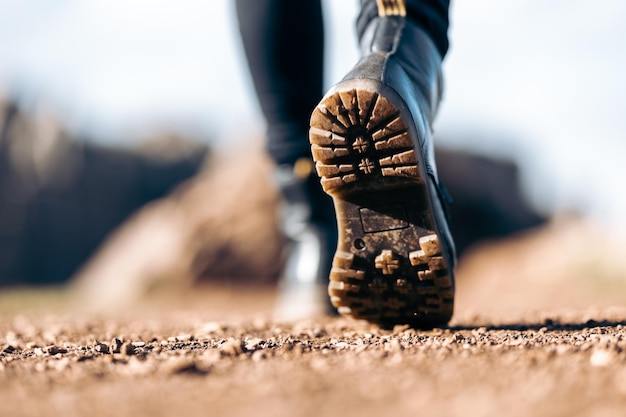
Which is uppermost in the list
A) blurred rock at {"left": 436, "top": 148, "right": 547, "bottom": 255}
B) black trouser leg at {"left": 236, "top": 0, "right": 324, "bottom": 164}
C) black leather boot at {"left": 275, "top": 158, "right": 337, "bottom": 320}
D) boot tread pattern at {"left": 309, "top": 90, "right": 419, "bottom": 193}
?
black trouser leg at {"left": 236, "top": 0, "right": 324, "bottom": 164}

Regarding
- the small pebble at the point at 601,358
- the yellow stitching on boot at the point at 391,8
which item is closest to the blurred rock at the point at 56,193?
the yellow stitching on boot at the point at 391,8

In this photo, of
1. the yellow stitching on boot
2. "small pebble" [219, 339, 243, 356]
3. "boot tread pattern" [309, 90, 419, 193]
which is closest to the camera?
"small pebble" [219, 339, 243, 356]

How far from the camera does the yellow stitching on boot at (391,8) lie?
134 cm

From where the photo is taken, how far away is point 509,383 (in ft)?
2.48

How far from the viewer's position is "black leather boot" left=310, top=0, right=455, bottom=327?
1120mm

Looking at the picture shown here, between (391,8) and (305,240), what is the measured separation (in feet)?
2.40

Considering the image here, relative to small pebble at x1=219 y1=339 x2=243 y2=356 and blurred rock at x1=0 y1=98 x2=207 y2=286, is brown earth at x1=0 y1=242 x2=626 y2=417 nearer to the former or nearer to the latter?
small pebble at x1=219 y1=339 x2=243 y2=356

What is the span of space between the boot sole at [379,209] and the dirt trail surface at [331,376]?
0.07 m

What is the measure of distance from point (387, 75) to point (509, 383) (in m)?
0.58

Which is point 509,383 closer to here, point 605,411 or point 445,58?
point 605,411

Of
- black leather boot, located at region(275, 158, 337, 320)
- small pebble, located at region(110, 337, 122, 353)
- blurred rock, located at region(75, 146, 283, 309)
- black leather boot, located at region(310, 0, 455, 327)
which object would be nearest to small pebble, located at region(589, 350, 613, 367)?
black leather boot, located at region(310, 0, 455, 327)

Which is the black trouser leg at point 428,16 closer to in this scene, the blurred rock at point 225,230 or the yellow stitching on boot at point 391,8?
the yellow stitching on boot at point 391,8

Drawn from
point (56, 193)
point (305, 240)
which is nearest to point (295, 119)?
point (305, 240)

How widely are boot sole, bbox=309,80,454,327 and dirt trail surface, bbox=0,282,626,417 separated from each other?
0.24 feet
